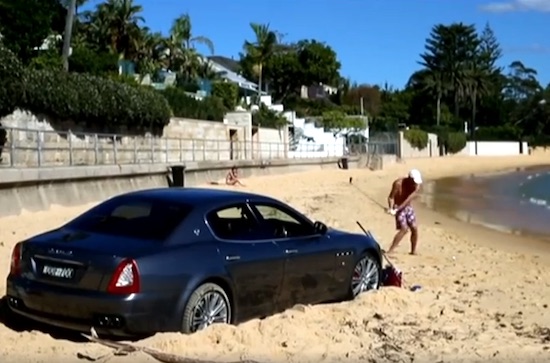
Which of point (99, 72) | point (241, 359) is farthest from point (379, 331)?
point (99, 72)

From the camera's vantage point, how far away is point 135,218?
297 inches

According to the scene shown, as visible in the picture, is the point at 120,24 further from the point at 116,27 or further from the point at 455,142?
the point at 455,142

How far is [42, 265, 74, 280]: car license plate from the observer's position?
22.5ft


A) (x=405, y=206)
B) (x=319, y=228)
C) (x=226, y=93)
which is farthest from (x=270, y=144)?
(x=319, y=228)

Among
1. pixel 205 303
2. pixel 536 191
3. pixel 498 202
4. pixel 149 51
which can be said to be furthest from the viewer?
pixel 149 51

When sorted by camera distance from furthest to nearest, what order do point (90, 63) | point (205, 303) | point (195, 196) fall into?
point (90, 63)
point (195, 196)
point (205, 303)

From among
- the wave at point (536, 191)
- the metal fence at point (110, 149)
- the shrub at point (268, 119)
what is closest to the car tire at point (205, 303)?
the metal fence at point (110, 149)

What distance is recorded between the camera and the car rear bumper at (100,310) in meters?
6.64

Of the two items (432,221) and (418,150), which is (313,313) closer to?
(432,221)

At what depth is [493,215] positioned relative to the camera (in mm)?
29328

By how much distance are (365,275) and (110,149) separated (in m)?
18.7

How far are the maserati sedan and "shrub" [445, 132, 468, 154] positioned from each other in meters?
84.5

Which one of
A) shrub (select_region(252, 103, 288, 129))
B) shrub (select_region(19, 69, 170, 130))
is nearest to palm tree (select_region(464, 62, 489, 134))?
shrub (select_region(252, 103, 288, 129))

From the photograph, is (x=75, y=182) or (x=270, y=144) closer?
(x=75, y=182)
